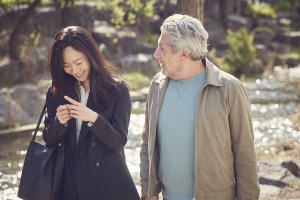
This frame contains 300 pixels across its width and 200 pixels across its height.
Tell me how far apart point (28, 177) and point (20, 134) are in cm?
782

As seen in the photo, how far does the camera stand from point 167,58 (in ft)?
10.3

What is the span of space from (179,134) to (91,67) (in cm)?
59

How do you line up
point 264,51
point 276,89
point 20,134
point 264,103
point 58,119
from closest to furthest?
1. point 58,119
2. point 20,134
3. point 264,103
4. point 276,89
5. point 264,51

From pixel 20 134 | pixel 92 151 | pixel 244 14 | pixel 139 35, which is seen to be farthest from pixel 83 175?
pixel 244 14

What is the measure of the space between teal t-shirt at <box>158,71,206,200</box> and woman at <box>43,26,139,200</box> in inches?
8.3

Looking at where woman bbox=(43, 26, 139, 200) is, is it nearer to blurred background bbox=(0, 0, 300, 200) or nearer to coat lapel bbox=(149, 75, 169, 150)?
coat lapel bbox=(149, 75, 169, 150)

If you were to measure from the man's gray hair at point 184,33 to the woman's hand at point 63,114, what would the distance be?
0.61 m

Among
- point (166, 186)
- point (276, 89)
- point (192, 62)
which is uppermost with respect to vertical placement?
point (192, 62)

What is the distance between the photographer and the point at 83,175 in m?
3.21

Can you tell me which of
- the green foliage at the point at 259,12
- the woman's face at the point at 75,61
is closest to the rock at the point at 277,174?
the woman's face at the point at 75,61

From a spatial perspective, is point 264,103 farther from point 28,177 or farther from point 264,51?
point 28,177

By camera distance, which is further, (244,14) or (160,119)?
(244,14)

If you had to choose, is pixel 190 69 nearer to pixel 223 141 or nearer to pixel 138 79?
pixel 223 141

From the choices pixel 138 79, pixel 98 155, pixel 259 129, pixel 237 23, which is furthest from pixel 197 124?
pixel 237 23
